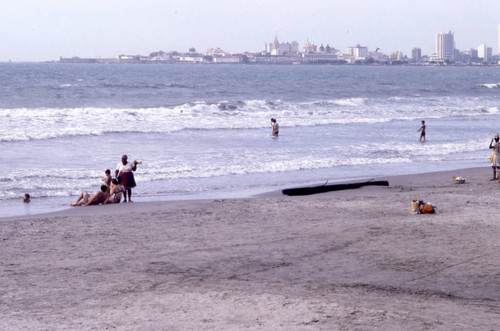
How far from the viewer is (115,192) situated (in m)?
15.8

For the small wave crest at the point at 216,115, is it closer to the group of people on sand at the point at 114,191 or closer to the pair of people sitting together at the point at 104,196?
the group of people on sand at the point at 114,191

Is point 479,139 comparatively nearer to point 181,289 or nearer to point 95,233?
point 95,233

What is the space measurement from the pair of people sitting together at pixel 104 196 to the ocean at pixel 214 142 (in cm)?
49

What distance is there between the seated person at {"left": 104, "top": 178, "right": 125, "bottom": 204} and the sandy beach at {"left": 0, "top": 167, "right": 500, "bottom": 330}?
72cm

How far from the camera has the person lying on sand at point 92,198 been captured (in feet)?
49.9

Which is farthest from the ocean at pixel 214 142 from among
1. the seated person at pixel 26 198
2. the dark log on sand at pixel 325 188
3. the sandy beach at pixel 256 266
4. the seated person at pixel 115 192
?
the sandy beach at pixel 256 266

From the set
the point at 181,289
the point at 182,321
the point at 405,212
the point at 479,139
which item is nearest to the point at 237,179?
the point at 405,212

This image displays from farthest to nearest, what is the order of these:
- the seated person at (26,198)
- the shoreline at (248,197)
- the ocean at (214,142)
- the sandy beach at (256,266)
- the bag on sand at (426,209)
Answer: the ocean at (214,142)
the seated person at (26,198)
the shoreline at (248,197)
the bag on sand at (426,209)
the sandy beach at (256,266)

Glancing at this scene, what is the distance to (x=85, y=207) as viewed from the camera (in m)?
15.0

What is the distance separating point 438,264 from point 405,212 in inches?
148

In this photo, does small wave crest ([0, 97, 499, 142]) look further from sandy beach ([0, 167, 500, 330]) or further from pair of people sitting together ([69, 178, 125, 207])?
sandy beach ([0, 167, 500, 330])

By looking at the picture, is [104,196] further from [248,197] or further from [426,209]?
[426,209]

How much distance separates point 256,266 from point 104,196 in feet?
21.7

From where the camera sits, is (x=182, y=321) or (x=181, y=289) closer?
(x=182, y=321)
